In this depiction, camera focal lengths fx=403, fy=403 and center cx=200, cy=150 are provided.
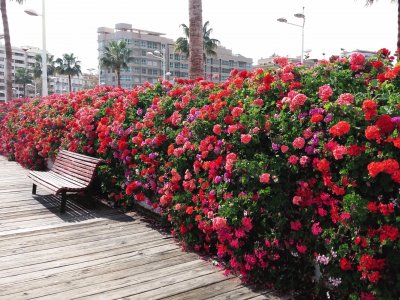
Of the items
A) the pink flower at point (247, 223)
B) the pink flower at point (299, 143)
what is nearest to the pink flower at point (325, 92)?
the pink flower at point (299, 143)

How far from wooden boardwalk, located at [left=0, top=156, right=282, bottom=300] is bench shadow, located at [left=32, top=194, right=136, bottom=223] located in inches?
0.6

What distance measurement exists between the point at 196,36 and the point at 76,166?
3634 mm

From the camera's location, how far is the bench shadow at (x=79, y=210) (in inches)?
230

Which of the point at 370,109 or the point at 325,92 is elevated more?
the point at 325,92

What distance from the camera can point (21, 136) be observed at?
1108cm

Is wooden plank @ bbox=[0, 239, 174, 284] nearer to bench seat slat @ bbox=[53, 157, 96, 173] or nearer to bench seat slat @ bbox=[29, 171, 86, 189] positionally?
bench seat slat @ bbox=[29, 171, 86, 189]

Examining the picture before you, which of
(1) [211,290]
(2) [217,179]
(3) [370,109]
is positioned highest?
(3) [370,109]

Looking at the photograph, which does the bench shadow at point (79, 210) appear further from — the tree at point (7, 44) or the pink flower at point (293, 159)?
the tree at point (7, 44)

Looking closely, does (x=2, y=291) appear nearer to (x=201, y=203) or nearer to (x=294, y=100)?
(x=201, y=203)

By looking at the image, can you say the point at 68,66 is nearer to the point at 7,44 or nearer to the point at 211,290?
the point at 7,44

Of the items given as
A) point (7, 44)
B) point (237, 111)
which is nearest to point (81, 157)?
point (237, 111)

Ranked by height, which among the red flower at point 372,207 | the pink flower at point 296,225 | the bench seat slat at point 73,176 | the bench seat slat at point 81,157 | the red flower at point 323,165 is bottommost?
the bench seat slat at point 73,176

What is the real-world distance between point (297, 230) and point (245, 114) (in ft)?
3.90

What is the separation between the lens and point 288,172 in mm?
3361
